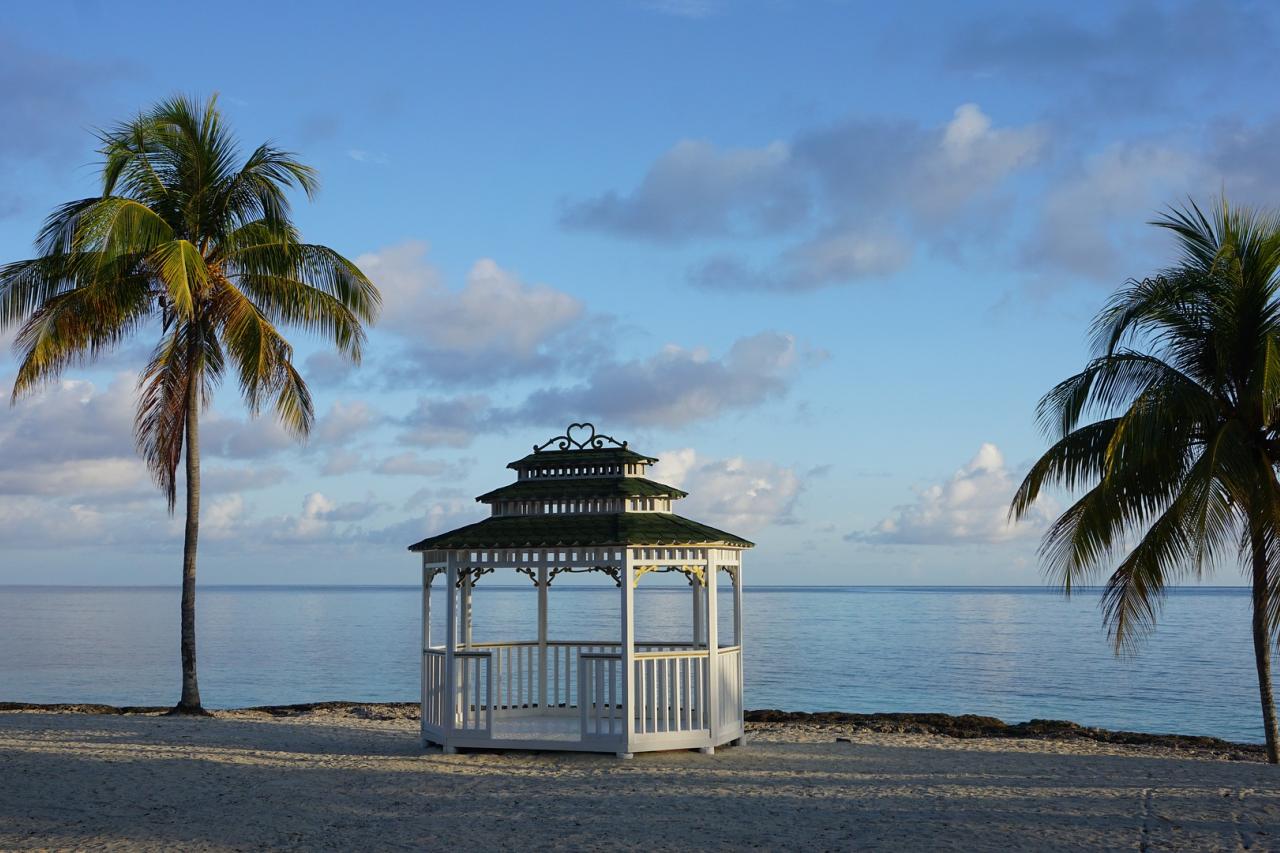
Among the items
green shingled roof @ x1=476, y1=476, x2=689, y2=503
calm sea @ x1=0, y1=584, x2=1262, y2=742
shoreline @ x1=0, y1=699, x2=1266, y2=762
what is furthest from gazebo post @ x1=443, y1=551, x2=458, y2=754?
calm sea @ x1=0, y1=584, x2=1262, y2=742

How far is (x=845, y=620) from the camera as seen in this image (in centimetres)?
8975

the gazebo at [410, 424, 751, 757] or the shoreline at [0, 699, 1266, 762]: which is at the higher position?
the gazebo at [410, 424, 751, 757]

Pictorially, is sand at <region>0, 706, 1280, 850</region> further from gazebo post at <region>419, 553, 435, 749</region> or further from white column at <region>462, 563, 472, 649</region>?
white column at <region>462, 563, 472, 649</region>

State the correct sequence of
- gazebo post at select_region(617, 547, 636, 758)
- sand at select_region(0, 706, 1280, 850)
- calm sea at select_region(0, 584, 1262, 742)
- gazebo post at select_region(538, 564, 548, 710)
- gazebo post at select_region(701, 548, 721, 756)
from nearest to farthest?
sand at select_region(0, 706, 1280, 850), gazebo post at select_region(617, 547, 636, 758), gazebo post at select_region(701, 548, 721, 756), gazebo post at select_region(538, 564, 548, 710), calm sea at select_region(0, 584, 1262, 742)

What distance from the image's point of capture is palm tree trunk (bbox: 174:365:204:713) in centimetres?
1792

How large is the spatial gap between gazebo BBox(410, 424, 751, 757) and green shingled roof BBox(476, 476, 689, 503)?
0.05 ft

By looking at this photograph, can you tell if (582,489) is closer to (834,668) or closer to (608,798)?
(608,798)

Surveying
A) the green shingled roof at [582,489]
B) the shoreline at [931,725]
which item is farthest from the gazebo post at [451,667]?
the shoreline at [931,725]

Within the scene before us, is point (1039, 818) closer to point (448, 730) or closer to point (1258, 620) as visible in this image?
point (1258, 620)

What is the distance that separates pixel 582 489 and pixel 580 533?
0.97 meters

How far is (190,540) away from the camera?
717 inches

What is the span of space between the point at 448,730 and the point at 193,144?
34.8 feet

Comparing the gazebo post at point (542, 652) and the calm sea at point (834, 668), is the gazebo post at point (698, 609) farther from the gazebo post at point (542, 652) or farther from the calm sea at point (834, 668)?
the calm sea at point (834, 668)

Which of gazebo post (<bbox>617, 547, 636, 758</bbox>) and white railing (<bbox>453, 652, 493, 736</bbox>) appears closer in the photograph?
gazebo post (<bbox>617, 547, 636, 758</bbox>)
